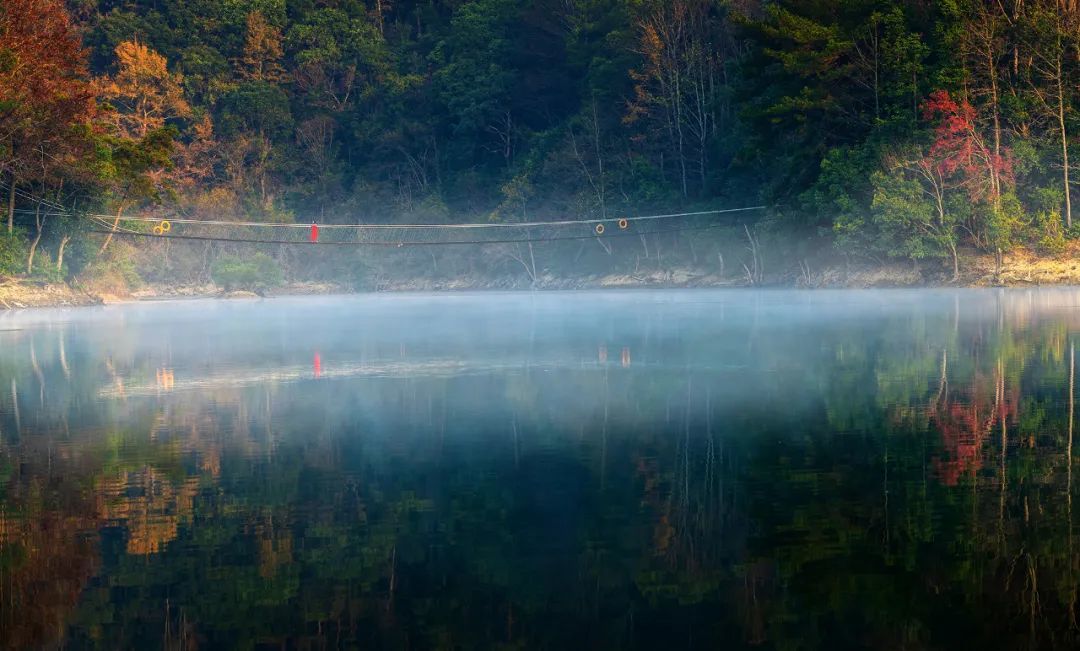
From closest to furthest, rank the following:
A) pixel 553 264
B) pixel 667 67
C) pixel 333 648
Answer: pixel 333 648 → pixel 667 67 → pixel 553 264

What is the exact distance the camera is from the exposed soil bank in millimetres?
49625

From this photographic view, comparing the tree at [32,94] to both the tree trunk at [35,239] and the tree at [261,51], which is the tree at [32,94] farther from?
the tree at [261,51]

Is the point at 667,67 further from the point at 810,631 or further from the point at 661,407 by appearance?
the point at 810,631

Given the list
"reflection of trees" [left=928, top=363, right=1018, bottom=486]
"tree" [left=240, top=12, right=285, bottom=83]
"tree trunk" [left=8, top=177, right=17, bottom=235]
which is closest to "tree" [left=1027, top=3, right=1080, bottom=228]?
"reflection of trees" [left=928, top=363, right=1018, bottom=486]

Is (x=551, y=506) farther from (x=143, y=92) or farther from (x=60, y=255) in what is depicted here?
(x=143, y=92)

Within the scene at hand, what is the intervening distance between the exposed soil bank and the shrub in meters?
0.88

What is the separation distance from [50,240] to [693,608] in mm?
51245

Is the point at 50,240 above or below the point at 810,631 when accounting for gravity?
above

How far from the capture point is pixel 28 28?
49.4 meters

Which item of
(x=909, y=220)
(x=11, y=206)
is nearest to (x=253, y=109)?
(x=11, y=206)

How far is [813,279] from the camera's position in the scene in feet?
191

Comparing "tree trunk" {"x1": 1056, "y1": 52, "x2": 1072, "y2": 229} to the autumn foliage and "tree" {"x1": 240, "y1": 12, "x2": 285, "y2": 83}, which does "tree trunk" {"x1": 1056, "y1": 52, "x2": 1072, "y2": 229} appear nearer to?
the autumn foliage

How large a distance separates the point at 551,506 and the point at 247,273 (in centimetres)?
7343

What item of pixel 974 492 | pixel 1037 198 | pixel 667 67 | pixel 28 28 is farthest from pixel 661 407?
pixel 667 67
